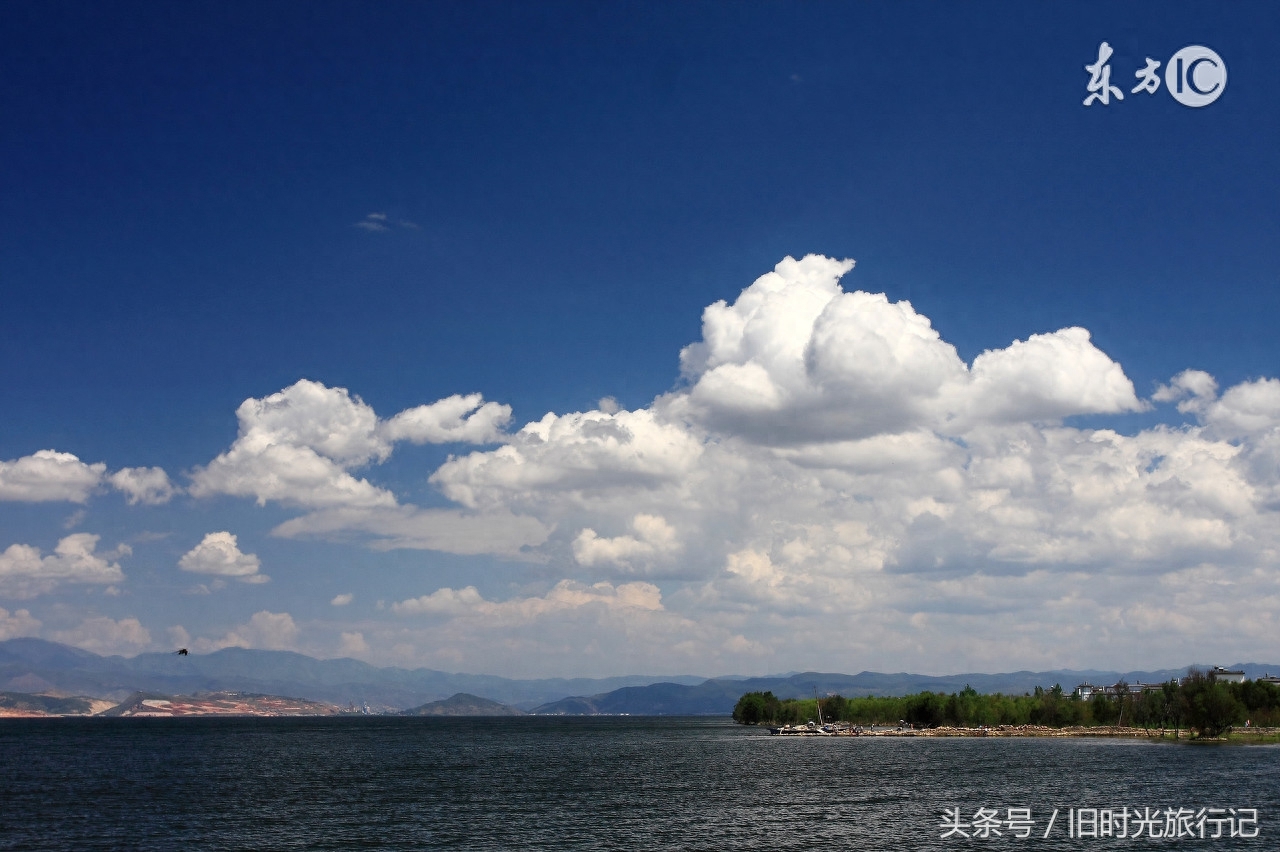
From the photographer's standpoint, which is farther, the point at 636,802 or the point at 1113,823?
the point at 636,802

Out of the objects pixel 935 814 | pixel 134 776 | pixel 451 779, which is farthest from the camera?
pixel 134 776

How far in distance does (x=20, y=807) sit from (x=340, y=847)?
5638cm

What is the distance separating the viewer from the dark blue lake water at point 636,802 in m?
81.2

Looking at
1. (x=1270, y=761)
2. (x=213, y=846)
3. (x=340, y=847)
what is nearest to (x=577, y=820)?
(x=340, y=847)

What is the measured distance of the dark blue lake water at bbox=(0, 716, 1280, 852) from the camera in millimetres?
81250

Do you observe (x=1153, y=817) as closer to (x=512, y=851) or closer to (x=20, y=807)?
(x=512, y=851)

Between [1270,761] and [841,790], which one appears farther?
[1270,761]

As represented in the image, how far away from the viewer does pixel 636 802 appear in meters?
107

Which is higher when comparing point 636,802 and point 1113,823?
point 1113,823

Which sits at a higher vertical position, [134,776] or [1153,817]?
[1153,817]

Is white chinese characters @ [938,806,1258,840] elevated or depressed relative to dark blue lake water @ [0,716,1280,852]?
elevated

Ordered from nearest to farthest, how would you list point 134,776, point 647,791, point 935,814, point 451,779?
point 935,814 < point 647,791 < point 451,779 < point 134,776

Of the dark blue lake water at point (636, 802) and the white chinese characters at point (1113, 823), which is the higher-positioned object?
the white chinese characters at point (1113, 823)

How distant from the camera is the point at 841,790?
11988 cm
